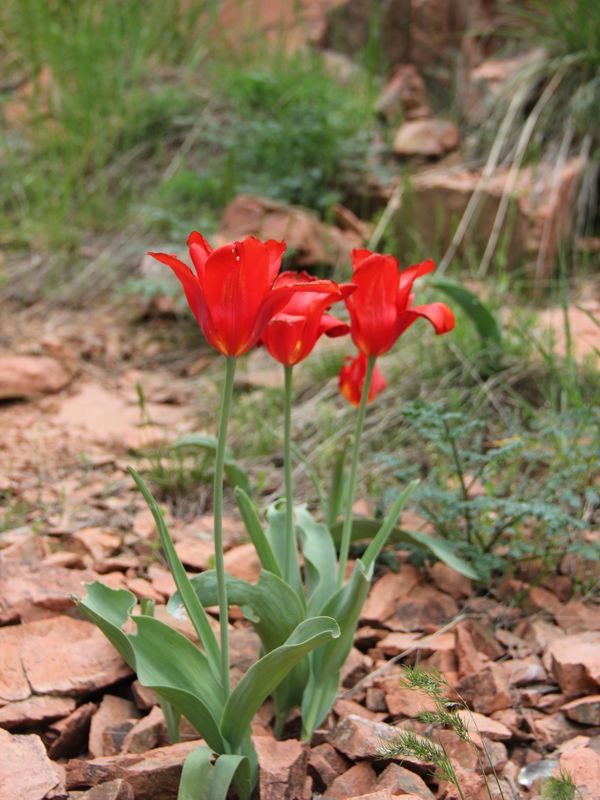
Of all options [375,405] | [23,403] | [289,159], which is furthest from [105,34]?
[375,405]

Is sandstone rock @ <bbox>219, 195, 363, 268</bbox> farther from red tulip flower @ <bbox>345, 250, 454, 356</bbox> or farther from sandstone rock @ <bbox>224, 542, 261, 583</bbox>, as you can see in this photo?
red tulip flower @ <bbox>345, 250, 454, 356</bbox>

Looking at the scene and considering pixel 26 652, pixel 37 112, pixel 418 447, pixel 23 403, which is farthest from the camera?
pixel 37 112

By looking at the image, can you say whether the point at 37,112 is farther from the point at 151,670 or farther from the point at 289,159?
the point at 151,670

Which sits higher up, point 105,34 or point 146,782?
point 105,34

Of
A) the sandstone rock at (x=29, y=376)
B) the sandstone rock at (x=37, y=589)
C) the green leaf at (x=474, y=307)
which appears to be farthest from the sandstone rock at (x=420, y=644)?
the sandstone rock at (x=29, y=376)

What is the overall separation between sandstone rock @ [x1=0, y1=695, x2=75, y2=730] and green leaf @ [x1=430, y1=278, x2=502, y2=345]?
4.32 feet

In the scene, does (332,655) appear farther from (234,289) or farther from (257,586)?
(234,289)

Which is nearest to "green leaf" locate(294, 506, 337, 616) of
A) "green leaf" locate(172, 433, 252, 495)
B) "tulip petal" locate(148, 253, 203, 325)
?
"green leaf" locate(172, 433, 252, 495)

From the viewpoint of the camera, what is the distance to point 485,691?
60.1 inches

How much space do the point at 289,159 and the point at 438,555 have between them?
8.62ft

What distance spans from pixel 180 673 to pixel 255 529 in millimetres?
244

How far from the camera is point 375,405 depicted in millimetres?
2559

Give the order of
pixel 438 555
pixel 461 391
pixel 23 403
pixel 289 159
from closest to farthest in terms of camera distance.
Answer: pixel 438 555, pixel 461 391, pixel 23 403, pixel 289 159

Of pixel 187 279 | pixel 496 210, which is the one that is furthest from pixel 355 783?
pixel 496 210
